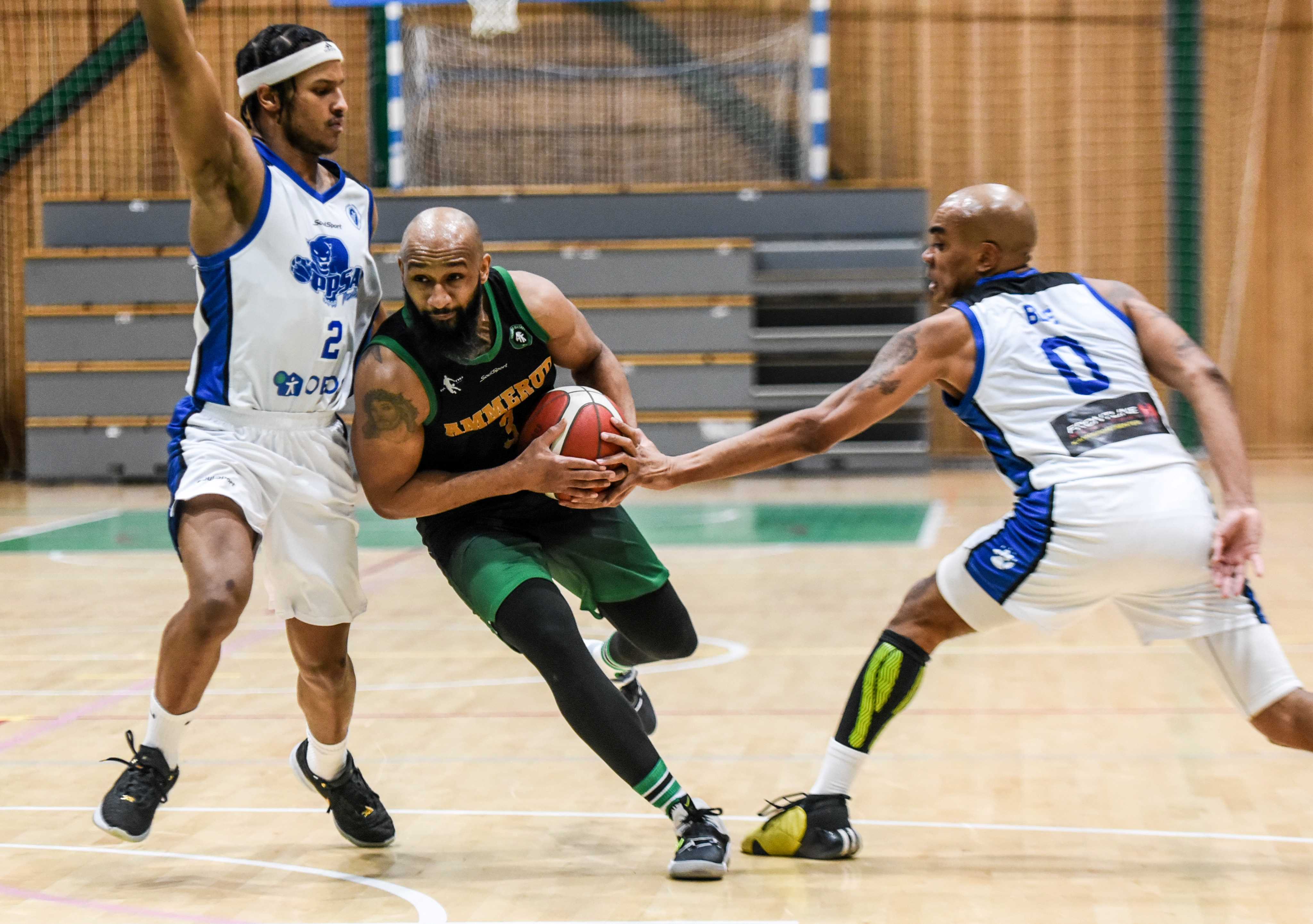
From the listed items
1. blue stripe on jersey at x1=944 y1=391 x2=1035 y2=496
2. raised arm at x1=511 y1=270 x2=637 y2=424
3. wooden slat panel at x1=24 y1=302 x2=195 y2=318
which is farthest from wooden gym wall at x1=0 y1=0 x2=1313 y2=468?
blue stripe on jersey at x1=944 y1=391 x2=1035 y2=496

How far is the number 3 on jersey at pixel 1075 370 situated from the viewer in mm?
3230

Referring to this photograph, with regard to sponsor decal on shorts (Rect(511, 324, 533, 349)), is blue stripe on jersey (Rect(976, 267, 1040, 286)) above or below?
above

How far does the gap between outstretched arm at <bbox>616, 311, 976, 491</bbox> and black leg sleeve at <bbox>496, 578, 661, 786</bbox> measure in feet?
1.49

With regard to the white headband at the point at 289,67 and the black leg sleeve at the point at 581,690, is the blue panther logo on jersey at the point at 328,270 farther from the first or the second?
the black leg sleeve at the point at 581,690

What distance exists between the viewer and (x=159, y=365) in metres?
13.2

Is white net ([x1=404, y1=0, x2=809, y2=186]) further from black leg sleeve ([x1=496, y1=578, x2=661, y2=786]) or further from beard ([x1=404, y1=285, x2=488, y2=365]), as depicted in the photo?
black leg sleeve ([x1=496, y1=578, x2=661, y2=786])

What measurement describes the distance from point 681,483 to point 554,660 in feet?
1.89

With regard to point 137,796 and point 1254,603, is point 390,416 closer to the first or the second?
point 137,796

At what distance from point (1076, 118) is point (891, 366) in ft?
39.1

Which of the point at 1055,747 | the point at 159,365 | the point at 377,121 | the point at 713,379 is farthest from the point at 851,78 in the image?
the point at 1055,747

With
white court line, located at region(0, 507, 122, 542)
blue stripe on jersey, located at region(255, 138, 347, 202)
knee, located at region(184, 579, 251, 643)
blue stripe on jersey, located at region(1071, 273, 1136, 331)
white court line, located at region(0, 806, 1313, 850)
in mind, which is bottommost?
white court line, located at region(0, 507, 122, 542)

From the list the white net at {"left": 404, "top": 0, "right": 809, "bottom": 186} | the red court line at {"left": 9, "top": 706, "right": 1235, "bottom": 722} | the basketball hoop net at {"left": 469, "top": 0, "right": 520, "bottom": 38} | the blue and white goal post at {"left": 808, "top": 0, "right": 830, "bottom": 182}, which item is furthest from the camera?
the white net at {"left": 404, "top": 0, "right": 809, "bottom": 186}

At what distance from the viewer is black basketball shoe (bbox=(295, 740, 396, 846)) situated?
3.48 meters

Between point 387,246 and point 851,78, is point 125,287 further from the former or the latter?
point 851,78
